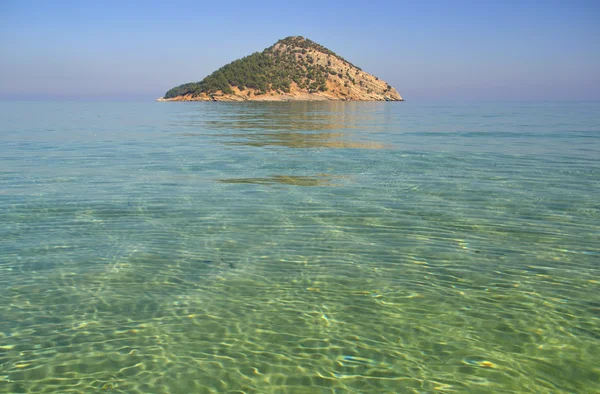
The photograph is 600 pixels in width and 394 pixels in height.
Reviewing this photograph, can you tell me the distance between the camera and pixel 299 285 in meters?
6.10

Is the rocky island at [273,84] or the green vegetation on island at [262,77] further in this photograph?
the green vegetation on island at [262,77]

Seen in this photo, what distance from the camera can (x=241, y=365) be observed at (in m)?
4.36

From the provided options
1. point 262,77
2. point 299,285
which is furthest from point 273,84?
point 299,285

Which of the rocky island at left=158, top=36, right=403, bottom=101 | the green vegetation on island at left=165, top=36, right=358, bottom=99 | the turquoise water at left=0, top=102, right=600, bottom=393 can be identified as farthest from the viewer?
A: the green vegetation on island at left=165, top=36, right=358, bottom=99

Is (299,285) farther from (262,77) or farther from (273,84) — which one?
(262,77)

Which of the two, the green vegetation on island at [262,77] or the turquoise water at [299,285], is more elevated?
the green vegetation on island at [262,77]

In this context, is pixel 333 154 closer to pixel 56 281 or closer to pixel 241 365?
pixel 56 281

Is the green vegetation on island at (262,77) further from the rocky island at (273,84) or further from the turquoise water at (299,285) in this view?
the turquoise water at (299,285)

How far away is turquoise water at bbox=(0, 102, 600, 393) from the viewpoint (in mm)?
4273

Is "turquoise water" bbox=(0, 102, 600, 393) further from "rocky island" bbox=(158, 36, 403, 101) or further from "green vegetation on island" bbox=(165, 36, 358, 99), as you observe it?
"green vegetation on island" bbox=(165, 36, 358, 99)

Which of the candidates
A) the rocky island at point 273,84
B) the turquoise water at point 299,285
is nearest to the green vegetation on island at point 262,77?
the rocky island at point 273,84

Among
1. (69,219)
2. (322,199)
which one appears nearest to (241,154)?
(322,199)

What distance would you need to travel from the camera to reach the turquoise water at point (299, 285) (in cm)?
427

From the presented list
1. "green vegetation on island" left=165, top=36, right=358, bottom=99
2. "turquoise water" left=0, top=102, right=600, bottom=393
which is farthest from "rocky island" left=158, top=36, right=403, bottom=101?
"turquoise water" left=0, top=102, right=600, bottom=393
